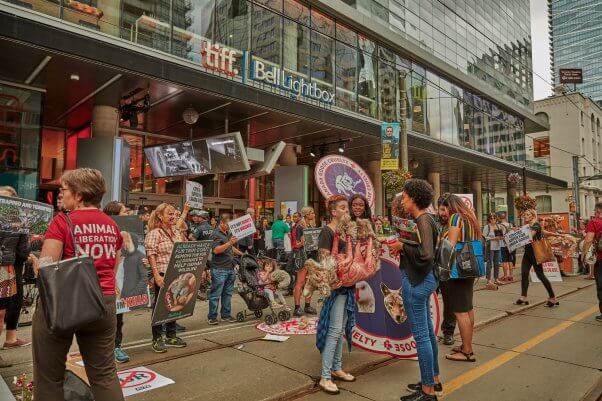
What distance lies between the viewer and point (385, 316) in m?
4.74

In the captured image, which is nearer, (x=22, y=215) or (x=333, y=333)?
(x=333, y=333)

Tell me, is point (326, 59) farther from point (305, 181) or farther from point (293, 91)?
point (305, 181)

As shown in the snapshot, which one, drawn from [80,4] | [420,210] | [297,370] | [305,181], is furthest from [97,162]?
[420,210]

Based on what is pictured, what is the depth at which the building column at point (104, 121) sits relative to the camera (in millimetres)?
12391

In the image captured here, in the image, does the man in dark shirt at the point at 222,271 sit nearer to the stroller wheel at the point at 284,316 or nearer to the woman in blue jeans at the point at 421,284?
the stroller wheel at the point at 284,316

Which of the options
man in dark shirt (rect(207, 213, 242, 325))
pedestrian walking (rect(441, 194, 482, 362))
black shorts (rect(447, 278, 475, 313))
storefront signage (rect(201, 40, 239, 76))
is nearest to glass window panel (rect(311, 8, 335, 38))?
storefront signage (rect(201, 40, 239, 76))

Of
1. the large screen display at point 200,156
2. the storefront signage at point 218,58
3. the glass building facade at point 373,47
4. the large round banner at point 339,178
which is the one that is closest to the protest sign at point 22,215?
the large round banner at point 339,178

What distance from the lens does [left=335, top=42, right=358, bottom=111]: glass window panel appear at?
18.4 meters

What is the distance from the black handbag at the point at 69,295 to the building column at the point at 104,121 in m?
11.0

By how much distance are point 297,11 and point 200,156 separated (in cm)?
815

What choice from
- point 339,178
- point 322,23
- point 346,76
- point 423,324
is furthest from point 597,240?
point 322,23

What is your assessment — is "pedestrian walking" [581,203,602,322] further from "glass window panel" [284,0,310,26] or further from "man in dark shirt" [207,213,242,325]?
"glass window panel" [284,0,310,26]

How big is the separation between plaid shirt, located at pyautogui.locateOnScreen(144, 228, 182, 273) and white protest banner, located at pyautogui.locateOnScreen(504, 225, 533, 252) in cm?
697

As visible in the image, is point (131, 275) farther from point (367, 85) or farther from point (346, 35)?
point (346, 35)
